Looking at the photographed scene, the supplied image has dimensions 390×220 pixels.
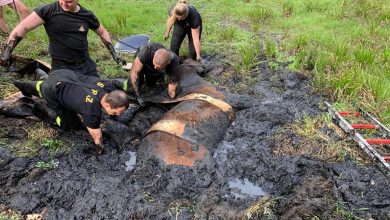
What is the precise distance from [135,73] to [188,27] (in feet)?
5.47

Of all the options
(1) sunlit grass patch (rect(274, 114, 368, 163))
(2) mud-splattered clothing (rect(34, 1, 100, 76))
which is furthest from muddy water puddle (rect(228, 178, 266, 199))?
(2) mud-splattered clothing (rect(34, 1, 100, 76))

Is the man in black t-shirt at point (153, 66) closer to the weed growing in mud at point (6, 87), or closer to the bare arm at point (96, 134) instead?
the bare arm at point (96, 134)

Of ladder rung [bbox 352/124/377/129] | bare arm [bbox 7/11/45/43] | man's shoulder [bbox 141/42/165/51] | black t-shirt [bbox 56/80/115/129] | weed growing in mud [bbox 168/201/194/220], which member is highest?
bare arm [bbox 7/11/45/43]

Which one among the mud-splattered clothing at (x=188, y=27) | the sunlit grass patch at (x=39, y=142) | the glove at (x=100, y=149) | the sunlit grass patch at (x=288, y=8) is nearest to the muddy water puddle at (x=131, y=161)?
the glove at (x=100, y=149)

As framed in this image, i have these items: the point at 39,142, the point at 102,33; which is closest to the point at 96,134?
the point at 39,142

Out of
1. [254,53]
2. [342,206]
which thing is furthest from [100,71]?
[342,206]

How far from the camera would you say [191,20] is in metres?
6.36

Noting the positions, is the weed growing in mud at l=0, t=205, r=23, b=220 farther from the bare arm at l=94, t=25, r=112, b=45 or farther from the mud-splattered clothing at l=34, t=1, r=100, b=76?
the bare arm at l=94, t=25, r=112, b=45

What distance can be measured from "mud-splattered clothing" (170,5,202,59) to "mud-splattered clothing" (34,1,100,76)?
173 centimetres

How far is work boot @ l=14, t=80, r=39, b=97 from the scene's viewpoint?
4.91 meters

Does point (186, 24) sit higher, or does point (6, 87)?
point (186, 24)

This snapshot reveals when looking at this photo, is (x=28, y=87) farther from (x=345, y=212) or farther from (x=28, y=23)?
(x=345, y=212)

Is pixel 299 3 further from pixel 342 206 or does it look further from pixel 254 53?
pixel 342 206

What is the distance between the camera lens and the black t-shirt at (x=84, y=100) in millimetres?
4176
